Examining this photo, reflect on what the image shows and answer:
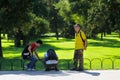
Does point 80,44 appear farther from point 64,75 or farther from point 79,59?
point 64,75

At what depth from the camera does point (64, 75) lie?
55.3ft

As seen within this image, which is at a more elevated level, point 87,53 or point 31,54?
point 31,54

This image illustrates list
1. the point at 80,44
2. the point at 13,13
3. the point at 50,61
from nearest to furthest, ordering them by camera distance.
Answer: the point at 50,61
the point at 80,44
the point at 13,13

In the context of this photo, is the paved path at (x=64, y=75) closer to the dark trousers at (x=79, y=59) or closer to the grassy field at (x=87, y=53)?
the dark trousers at (x=79, y=59)

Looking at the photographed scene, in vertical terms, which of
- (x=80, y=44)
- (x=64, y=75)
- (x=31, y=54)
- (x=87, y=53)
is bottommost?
(x=87, y=53)

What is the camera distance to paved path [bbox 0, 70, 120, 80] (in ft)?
52.9

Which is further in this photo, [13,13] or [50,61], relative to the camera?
[13,13]

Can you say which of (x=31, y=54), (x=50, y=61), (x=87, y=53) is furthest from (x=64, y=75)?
(x=87, y=53)

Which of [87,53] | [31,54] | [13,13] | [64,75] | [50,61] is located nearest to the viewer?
[64,75]

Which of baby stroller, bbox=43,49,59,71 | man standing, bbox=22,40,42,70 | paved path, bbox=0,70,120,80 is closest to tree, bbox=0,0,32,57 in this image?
man standing, bbox=22,40,42,70

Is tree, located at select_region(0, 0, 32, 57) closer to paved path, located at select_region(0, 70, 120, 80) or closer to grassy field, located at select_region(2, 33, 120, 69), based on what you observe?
grassy field, located at select_region(2, 33, 120, 69)

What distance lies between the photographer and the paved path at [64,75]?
16.1 m

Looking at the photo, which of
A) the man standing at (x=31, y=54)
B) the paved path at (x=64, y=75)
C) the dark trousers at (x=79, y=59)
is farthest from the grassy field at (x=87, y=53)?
the paved path at (x=64, y=75)

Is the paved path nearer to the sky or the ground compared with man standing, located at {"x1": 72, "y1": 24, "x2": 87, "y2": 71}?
nearer to the ground
